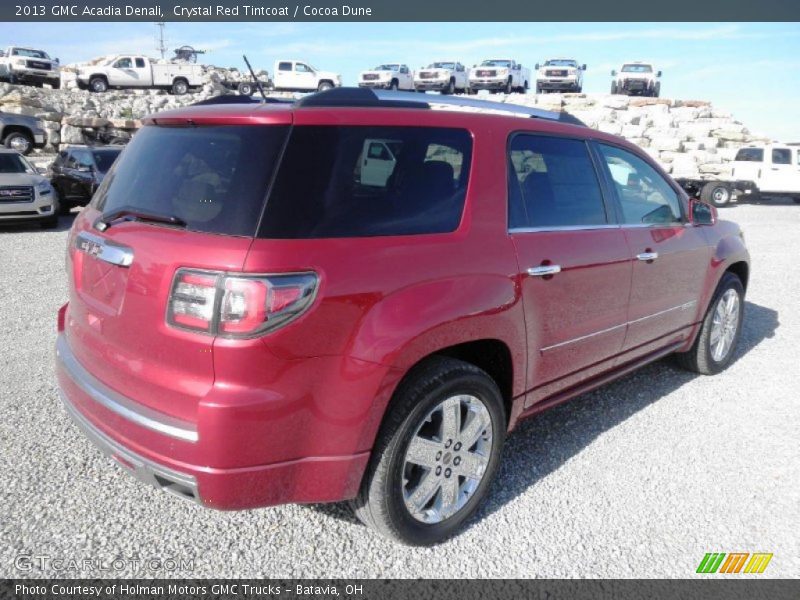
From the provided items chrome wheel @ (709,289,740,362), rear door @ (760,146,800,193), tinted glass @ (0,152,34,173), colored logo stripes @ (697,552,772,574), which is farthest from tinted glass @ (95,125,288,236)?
rear door @ (760,146,800,193)

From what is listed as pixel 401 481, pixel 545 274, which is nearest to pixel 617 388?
pixel 545 274

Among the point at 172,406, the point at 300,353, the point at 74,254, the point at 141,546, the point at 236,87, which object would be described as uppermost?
the point at 236,87

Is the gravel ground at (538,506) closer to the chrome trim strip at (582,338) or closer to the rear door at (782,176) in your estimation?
the chrome trim strip at (582,338)

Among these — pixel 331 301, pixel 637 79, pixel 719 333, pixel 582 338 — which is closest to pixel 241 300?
pixel 331 301

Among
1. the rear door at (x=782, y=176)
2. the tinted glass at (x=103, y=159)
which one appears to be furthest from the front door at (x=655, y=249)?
the rear door at (x=782, y=176)

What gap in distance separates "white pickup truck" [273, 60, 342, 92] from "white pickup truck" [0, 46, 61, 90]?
37.1ft

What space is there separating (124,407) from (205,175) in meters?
0.92

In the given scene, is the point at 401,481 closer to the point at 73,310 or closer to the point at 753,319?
the point at 73,310

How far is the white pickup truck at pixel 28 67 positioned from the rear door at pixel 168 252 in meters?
35.3

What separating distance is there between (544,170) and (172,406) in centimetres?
210

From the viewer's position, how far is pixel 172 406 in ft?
7.30

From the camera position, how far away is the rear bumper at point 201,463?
215 cm

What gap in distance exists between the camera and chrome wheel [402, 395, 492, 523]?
2654mm

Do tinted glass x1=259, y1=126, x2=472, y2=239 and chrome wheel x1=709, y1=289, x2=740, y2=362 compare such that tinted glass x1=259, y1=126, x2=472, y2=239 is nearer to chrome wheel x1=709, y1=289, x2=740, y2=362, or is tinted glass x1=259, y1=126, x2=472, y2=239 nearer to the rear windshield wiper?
the rear windshield wiper
